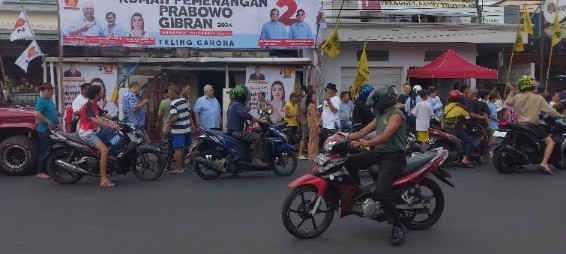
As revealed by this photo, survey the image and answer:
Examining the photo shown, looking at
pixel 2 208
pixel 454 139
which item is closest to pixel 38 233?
pixel 2 208

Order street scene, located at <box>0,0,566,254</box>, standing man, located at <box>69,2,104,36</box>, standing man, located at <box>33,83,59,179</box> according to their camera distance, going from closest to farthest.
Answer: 1. street scene, located at <box>0,0,566,254</box>
2. standing man, located at <box>33,83,59,179</box>
3. standing man, located at <box>69,2,104,36</box>

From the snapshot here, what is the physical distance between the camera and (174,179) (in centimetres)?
1053

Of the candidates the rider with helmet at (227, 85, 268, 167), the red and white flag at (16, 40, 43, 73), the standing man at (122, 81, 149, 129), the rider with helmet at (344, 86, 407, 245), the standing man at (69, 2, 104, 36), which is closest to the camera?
the rider with helmet at (344, 86, 407, 245)

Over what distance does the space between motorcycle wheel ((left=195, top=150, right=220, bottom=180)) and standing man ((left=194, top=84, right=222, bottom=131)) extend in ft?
4.98

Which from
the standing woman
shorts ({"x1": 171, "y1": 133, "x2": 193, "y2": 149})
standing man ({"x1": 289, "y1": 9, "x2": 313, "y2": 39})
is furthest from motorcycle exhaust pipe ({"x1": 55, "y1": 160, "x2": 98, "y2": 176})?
standing man ({"x1": 289, "y1": 9, "x2": 313, "y2": 39})

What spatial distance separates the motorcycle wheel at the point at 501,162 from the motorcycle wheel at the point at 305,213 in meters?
5.45

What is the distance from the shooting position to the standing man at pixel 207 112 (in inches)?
467

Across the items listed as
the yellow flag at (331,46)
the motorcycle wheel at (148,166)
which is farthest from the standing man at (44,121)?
the yellow flag at (331,46)

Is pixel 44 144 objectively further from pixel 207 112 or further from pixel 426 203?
pixel 426 203

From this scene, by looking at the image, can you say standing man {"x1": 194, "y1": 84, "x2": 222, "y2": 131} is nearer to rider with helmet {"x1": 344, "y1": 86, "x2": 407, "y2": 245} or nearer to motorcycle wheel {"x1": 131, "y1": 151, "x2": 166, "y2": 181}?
motorcycle wheel {"x1": 131, "y1": 151, "x2": 166, "y2": 181}

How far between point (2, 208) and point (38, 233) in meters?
1.74

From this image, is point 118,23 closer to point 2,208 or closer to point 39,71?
point 39,71

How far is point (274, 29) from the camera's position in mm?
15891

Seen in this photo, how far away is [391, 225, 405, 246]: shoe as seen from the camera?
19.8ft
